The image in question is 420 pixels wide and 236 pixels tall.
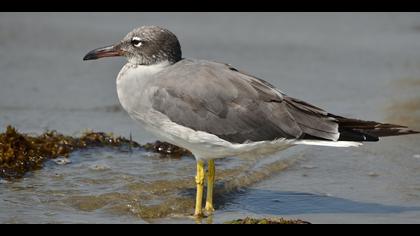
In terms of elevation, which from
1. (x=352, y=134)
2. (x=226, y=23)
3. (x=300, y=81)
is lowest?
(x=352, y=134)

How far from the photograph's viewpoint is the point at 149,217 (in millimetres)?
7035

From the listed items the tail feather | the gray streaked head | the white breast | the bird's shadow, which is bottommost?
the bird's shadow

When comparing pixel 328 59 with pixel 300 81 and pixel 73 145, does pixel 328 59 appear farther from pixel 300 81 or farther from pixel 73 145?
pixel 73 145

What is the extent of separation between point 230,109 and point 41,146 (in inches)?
88.7

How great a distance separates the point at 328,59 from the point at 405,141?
3005 mm

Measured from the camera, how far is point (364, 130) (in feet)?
23.4

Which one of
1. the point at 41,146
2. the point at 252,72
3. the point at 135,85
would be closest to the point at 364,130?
the point at 135,85

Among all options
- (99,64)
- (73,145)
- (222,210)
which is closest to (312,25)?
(99,64)

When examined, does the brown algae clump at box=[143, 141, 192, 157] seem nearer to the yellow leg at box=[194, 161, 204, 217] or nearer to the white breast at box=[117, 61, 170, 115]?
the yellow leg at box=[194, 161, 204, 217]

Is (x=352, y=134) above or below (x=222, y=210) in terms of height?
above

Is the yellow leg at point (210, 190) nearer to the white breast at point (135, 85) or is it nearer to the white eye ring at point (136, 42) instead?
the white breast at point (135, 85)

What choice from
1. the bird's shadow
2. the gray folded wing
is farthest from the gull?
the bird's shadow

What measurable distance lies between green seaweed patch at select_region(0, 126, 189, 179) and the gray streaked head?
4.98ft

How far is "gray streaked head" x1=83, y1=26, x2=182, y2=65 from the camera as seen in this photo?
24.1ft
